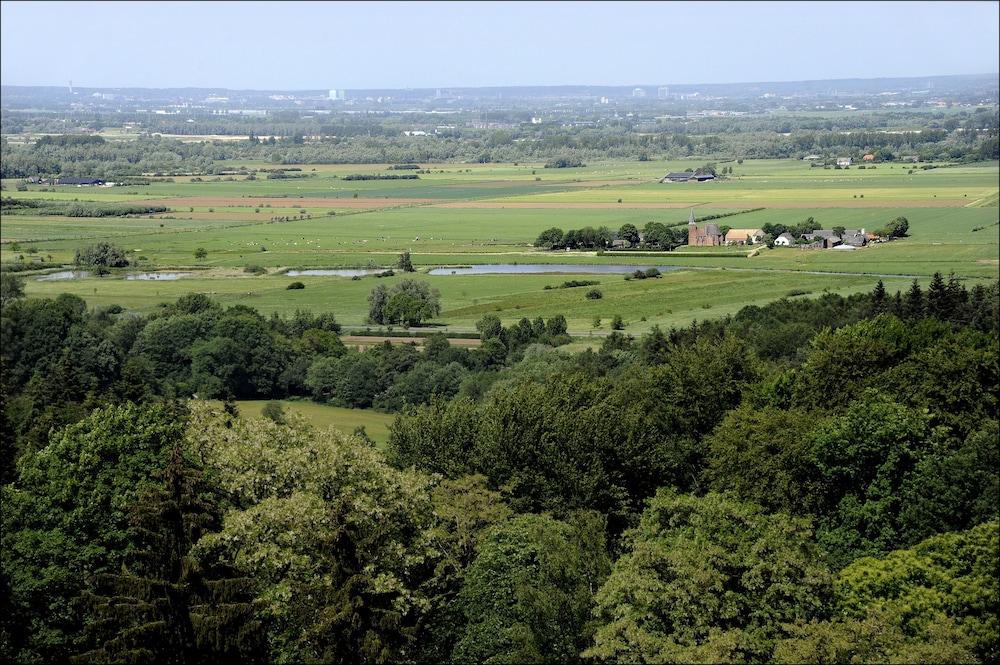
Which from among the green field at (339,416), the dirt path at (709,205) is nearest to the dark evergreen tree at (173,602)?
the green field at (339,416)

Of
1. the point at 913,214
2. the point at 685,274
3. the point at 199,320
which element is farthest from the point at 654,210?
the point at 199,320

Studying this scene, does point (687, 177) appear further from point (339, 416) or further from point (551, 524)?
point (551, 524)

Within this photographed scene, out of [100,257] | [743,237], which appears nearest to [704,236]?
[743,237]

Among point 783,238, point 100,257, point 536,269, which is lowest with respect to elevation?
point 536,269

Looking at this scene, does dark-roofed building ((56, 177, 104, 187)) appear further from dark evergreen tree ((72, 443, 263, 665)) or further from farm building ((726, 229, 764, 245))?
dark evergreen tree ((72, 443, 263, 665))

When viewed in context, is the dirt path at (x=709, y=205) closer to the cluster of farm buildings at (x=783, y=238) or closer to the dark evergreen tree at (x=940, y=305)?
the cluster of farm buildings at (x=783, y=238)

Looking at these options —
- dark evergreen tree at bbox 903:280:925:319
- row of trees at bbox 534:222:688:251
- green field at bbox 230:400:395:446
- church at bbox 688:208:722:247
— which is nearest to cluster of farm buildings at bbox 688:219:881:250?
church at bbox 688:208:722:247

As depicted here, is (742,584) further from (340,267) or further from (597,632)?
(340,267)
